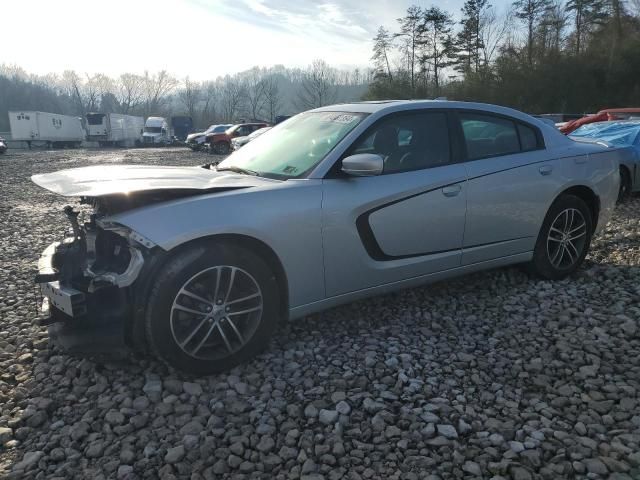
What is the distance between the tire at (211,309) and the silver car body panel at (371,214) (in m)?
0.13

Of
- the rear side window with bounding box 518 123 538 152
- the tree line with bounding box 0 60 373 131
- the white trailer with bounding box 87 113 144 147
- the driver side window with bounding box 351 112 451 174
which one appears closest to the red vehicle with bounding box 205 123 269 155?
the white trailer with bounding box 87 113 144 147

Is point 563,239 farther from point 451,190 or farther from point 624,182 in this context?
point 624,182

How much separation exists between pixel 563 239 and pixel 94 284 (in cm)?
389

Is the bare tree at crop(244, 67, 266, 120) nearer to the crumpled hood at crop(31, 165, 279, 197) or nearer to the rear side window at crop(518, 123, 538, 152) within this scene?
the rear side window at crop(518, 123, 538, 152)

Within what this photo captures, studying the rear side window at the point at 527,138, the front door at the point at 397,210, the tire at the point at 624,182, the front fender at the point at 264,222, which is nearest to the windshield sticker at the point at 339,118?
the front door at the point at 397,210

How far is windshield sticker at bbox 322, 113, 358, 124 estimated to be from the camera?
144 inches

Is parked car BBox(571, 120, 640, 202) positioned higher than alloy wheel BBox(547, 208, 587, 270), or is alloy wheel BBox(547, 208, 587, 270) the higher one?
parked car BBox(571, 120, 640, 202)

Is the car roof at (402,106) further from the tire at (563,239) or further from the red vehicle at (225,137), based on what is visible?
the red vehicle at (225,137)

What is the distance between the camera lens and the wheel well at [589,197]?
4507mm

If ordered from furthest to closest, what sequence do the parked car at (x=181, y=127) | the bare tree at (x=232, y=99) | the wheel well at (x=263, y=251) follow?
the bare tree at (x=232, y=99), the parked car at (x=181, y=127), the wheel well at (x=263, y=251)

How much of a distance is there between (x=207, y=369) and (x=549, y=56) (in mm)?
46031

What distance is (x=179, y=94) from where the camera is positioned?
309ft

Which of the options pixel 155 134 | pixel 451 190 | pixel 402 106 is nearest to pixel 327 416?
pixel 451 190

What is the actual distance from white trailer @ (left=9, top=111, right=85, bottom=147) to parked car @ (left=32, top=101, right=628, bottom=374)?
39639 millimetres
